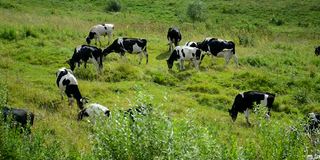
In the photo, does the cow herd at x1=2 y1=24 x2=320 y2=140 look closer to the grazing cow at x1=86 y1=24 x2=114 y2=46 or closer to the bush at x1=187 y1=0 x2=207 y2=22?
the grazing cow at x1=86 y1=24 x2=114 y2=46

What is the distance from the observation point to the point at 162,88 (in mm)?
20328

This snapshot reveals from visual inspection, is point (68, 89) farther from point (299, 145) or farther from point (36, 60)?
point (299, 145)

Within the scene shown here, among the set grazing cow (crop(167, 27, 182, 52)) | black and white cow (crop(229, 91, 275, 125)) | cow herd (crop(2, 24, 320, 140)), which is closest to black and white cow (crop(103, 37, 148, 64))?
cow herd (crop(2, 24, 320, 140))

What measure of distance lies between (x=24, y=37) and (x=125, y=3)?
91.7ft

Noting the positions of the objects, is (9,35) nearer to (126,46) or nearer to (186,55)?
(126,46)

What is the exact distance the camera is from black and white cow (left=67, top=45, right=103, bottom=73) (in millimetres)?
21344

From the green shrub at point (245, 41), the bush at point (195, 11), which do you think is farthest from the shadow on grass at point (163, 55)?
the bush at point (195, 11)

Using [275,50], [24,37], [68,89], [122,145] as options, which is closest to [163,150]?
[122,145]

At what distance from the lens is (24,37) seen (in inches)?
1008

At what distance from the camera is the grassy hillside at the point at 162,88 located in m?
6.88

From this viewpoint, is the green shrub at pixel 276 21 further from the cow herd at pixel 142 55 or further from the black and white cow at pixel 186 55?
the black and white cow at pixel 186 55

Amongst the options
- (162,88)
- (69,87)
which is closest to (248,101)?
(162,88)

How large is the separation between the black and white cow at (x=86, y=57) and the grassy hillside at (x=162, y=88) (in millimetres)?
441

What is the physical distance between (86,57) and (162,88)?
164 inches
